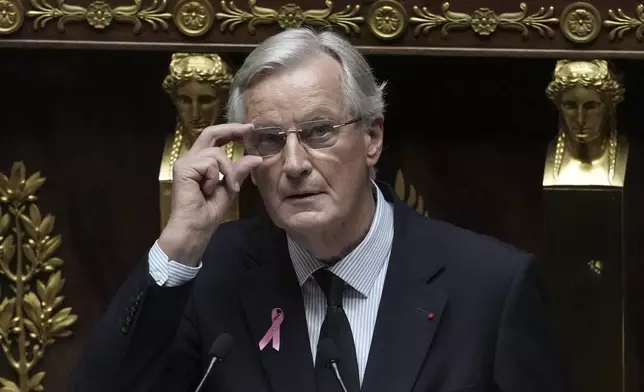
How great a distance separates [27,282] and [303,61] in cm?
91

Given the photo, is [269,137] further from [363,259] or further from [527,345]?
[527,345]

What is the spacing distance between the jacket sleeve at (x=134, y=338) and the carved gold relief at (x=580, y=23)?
796mm

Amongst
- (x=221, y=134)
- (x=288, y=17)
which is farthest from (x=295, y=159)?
(x=288, y=17)

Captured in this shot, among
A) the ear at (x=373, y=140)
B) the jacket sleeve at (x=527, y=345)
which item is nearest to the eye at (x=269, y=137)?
the ear at (x=373, y=140)

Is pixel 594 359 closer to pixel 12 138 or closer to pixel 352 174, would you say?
pixel 352 174

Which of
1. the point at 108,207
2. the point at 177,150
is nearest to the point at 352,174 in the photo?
the point at 177,150

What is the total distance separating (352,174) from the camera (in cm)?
203

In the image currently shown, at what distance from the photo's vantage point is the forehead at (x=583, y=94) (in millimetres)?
2324

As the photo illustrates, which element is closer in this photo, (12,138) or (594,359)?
(594,359)

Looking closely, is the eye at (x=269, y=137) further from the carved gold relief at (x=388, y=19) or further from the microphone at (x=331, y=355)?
the carved gold relief at (x=388, y=19)

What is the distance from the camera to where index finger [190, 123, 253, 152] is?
2021 mm

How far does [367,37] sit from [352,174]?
1.43ft

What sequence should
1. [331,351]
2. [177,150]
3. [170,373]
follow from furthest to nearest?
[177,150] < [170,373] < [331,351]

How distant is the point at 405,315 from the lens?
206 cm
